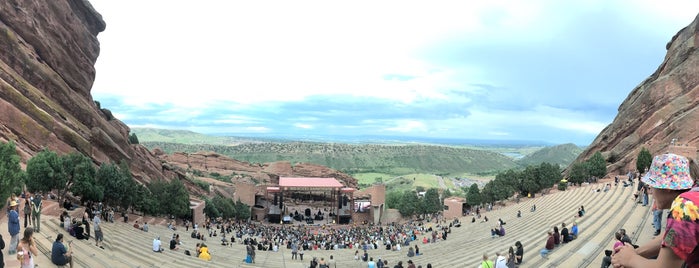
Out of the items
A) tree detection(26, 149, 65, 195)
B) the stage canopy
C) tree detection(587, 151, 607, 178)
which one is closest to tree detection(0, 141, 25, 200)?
tree detection(26, 149, 65, 195)

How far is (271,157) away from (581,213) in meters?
157

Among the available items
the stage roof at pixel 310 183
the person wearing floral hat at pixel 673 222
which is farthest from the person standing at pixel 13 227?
the stage roof at pixel 310 183

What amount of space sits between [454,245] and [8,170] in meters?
27.1

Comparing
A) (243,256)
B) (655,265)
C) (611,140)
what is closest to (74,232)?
(243,256)

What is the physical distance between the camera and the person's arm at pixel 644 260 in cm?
278

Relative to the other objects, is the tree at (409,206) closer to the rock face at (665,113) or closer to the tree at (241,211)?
the tree at (241,211)

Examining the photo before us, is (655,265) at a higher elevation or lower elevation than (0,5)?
lower

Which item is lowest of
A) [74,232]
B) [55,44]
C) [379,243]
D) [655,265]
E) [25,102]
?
[379,243]

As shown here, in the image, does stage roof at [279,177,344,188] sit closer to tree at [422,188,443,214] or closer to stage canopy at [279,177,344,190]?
stage canopy at [279,177,344,190]

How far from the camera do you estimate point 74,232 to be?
1789cm

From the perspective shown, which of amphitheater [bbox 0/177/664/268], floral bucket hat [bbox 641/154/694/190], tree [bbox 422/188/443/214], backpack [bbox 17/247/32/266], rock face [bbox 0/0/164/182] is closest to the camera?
floral bucket hat [bbox 641/154/694/190]

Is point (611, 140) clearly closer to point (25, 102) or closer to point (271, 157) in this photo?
point (25, 102)

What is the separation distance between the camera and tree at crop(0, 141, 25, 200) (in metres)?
15.9

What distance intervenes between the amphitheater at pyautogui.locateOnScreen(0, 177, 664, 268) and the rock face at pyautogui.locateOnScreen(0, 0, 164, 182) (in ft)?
37.0
